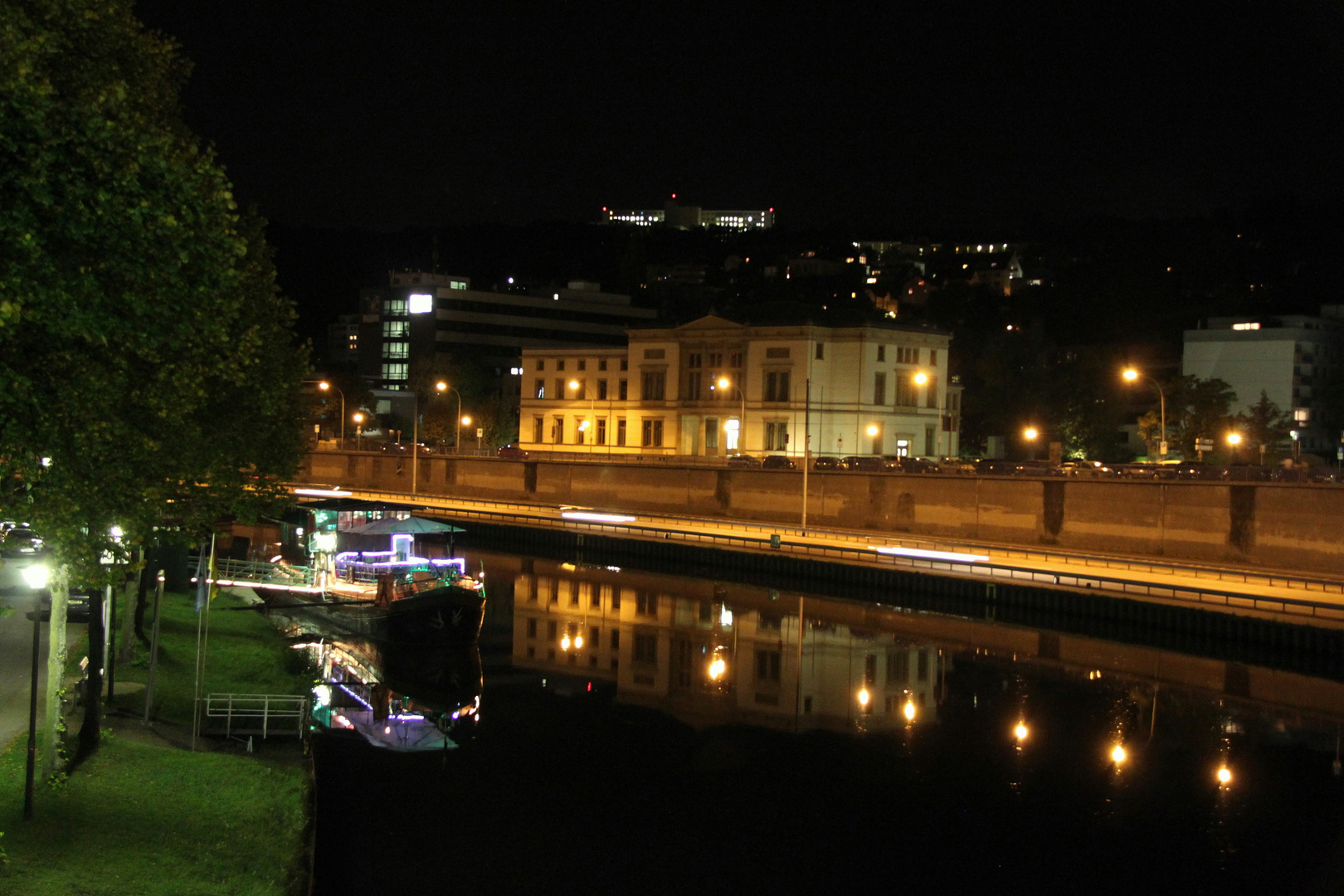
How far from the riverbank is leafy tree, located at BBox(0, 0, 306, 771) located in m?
1.40

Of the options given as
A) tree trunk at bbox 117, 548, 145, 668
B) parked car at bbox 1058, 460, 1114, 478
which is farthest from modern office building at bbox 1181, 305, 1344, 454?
tree trunk at bbox 117, 548, 145, 668

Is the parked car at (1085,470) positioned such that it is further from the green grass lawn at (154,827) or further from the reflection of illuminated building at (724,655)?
the green grass lawn at (154,827)

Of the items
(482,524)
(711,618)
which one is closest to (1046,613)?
(711,618)

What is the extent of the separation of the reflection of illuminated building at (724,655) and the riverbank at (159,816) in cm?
1343

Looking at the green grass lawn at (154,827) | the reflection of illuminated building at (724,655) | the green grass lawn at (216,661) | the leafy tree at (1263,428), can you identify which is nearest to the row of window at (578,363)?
the reflection of illuminated building at (724,655)

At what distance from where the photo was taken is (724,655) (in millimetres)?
39719

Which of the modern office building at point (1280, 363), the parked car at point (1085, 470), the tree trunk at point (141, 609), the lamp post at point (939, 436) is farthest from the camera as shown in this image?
the modern office building at point (1280, 363)

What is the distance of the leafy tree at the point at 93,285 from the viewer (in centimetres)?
1202

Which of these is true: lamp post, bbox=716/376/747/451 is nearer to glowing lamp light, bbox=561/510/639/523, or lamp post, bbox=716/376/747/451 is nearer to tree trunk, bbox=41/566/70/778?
glowing lamp light, bbox=561/510/639/523

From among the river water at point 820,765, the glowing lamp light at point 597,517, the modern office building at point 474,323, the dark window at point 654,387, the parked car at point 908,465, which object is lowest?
the river water at point 820,765

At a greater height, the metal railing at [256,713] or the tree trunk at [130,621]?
the tree trunk at [130,621]

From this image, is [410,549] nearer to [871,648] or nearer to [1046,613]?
[871,648]

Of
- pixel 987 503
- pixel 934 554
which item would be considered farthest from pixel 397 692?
pixel 987 503

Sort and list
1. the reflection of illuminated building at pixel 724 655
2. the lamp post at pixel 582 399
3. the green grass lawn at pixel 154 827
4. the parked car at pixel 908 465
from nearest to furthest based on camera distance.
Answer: the green grass lawn at pixel 154 827
the reflection of illuminated building at pixel 724 655
the parked car at pixel 908 465
the lamp post at pixel 582 399
